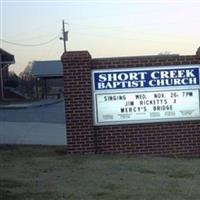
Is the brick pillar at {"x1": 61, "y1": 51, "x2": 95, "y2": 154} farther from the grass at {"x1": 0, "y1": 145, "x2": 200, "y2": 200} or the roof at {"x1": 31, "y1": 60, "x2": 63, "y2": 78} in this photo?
the roof at {"x1": 31, "y1": 60, "x2": 63, "y2": 78}

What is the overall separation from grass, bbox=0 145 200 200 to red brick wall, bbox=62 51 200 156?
570mm

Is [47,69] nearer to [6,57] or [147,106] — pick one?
[6,57]

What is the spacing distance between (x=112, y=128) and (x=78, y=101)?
0.99m

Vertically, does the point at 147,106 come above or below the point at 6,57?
below

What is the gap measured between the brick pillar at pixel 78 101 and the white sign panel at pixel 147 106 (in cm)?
28

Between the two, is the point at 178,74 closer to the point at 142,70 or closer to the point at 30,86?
the point at 142,70

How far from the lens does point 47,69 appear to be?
76375 millimetres

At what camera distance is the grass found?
8.99 metres

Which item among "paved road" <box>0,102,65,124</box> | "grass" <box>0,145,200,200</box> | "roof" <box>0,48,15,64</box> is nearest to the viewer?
"grass" <box>0,145,200,200</box>

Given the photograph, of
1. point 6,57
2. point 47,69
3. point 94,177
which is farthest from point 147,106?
point 47,69

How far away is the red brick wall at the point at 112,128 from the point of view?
13.8 metres

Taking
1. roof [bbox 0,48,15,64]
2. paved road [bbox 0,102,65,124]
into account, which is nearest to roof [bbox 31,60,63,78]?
roof [bbox 0,48,15,64]

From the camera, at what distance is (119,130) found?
45.9ft

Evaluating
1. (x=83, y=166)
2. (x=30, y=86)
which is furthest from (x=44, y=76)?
(x=83, y=166)
